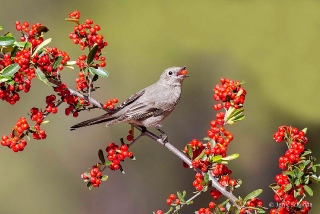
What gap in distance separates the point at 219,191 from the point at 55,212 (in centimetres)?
431

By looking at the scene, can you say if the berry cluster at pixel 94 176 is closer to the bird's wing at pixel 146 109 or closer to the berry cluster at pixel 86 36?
the berry cluster at pixel 86 36

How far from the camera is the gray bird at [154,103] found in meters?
2.96

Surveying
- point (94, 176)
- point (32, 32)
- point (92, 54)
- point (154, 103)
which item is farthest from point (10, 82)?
point (154, 103)

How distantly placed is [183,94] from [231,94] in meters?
4.15

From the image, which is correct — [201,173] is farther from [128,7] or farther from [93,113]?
[128,7]

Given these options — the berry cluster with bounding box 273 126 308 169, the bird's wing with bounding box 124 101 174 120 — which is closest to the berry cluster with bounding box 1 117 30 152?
the bird's wing with bounding box 124 101 174 120

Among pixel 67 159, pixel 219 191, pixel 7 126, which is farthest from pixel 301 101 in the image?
pixel 219 191

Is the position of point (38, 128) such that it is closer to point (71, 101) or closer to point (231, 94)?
point (71, 101)

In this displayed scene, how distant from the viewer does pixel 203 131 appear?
597cm

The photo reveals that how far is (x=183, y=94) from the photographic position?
6.18 metres

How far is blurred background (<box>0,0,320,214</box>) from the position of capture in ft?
19.1

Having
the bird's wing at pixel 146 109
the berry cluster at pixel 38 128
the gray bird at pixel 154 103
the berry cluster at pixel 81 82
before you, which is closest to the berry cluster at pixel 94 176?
the berry cluster at pixel 38 128

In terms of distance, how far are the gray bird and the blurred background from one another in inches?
97.3

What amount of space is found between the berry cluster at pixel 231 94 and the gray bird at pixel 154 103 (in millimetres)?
817
